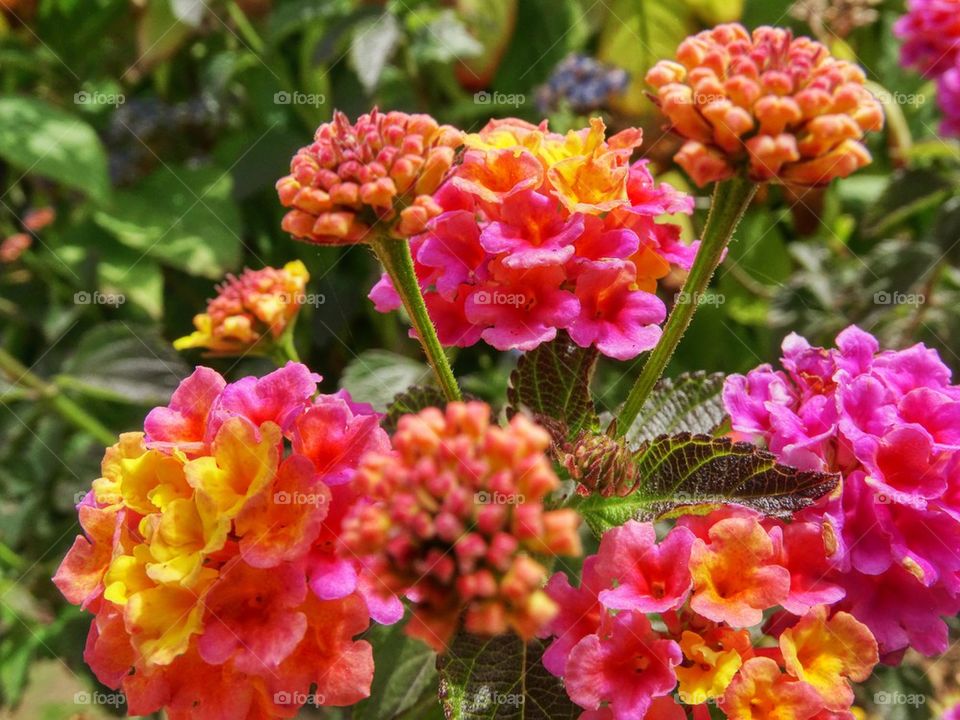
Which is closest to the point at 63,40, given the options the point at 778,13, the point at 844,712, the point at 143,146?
the point at 143,146

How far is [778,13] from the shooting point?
5.48ft

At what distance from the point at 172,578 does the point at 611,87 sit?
47.0 inches

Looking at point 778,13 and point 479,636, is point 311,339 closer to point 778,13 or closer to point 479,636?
point 479,636

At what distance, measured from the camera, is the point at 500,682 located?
61cm

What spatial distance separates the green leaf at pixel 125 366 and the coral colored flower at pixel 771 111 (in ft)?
3.01

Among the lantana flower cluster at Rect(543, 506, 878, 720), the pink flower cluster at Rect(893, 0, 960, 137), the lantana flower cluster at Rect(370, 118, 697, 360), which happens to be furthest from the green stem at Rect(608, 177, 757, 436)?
the pink flower cluster at Rect(893, 0, 960, 137)

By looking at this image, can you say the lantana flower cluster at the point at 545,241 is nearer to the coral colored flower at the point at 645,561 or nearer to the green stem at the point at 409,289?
the green stem at the point at 409,289

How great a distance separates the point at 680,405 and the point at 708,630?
22cm

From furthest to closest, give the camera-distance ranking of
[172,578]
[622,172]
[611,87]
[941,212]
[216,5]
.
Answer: [216,5] < [611,87] < [941,212] < [622,172] < [172,578]

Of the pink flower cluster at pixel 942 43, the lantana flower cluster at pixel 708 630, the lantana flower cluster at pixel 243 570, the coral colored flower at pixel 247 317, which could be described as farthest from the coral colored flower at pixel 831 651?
the pink flower cluster at pixel 942 43

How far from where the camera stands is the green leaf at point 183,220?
149cm

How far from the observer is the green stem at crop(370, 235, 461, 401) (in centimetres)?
60

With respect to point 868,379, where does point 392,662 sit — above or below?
below

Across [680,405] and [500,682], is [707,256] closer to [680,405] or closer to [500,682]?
[680,405]
